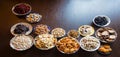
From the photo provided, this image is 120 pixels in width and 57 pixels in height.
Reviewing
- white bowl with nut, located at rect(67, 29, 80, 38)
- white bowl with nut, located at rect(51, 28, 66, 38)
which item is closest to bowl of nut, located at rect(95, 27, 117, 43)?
white bowl with nut, located at rect(67, 29, 80, 38)

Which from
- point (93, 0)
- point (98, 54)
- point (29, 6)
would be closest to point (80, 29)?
point (98, 54)

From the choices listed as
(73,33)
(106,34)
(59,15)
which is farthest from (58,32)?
(106,34)

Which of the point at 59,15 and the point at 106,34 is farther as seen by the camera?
the point at 59,15

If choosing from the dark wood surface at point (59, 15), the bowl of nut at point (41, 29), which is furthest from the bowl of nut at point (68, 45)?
the bowl of nut at point (41, 29)

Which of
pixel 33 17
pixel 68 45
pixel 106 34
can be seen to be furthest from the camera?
pixel 33 17

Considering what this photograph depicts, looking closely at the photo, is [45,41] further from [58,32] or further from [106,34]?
[106,34]

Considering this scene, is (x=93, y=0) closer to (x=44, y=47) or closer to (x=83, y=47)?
(x=83, y=47)
